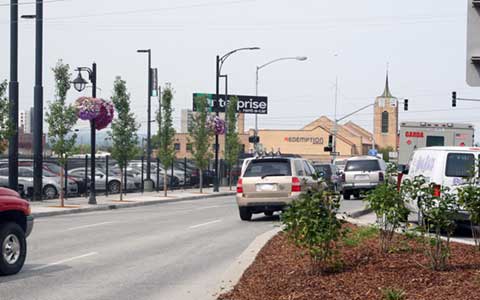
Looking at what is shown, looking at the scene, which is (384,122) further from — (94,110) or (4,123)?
(4,123)

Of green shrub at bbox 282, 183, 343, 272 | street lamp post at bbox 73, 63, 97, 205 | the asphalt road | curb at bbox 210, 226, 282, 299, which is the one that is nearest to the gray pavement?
the asphalt road

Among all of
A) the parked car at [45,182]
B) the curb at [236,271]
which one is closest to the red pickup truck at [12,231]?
the curb at [236,271]

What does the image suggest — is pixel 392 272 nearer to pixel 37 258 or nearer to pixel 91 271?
pixel 91 271

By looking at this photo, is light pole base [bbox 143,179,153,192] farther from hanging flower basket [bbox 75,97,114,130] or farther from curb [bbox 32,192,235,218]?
hanging flower basket [bbox 75,97,114,130]

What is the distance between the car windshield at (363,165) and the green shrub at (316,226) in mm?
28059

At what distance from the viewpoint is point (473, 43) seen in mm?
7062

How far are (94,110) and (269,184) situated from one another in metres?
12.3

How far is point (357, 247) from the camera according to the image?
13.1 m

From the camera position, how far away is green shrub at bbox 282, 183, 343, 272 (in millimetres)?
10422

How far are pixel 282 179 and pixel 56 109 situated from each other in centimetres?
1068

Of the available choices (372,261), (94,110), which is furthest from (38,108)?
(372,261)

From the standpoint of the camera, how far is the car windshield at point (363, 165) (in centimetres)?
3878

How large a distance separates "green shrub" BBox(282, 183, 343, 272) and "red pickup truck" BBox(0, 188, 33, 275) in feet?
13.8

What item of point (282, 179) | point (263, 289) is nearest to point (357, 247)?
point (263, 289)
